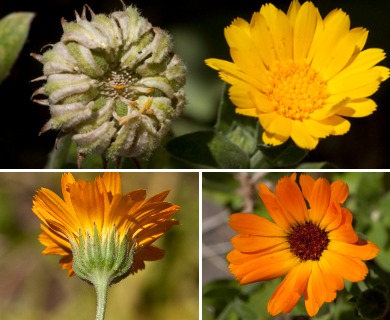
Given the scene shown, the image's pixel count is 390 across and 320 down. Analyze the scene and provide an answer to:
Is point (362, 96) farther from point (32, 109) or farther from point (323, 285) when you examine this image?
point (32, 109)

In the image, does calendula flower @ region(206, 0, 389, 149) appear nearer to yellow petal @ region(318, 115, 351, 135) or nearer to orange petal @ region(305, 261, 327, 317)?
yellow petal @ region(318, 115, 351, 135)

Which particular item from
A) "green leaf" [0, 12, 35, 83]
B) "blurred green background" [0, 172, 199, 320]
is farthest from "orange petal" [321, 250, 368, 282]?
"green leaf" [0, 12, 35, 83]

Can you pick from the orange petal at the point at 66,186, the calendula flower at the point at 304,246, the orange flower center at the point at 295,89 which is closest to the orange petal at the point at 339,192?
the calendula flower at the point at 304,246

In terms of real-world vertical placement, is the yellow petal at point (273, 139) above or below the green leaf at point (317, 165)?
below

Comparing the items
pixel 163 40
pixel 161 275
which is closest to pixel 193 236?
pixel 161 275

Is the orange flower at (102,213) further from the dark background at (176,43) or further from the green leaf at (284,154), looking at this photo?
the dark background at (176,43)

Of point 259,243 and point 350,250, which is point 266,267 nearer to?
point 259,243

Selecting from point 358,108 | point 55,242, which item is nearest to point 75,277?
point 55,242
